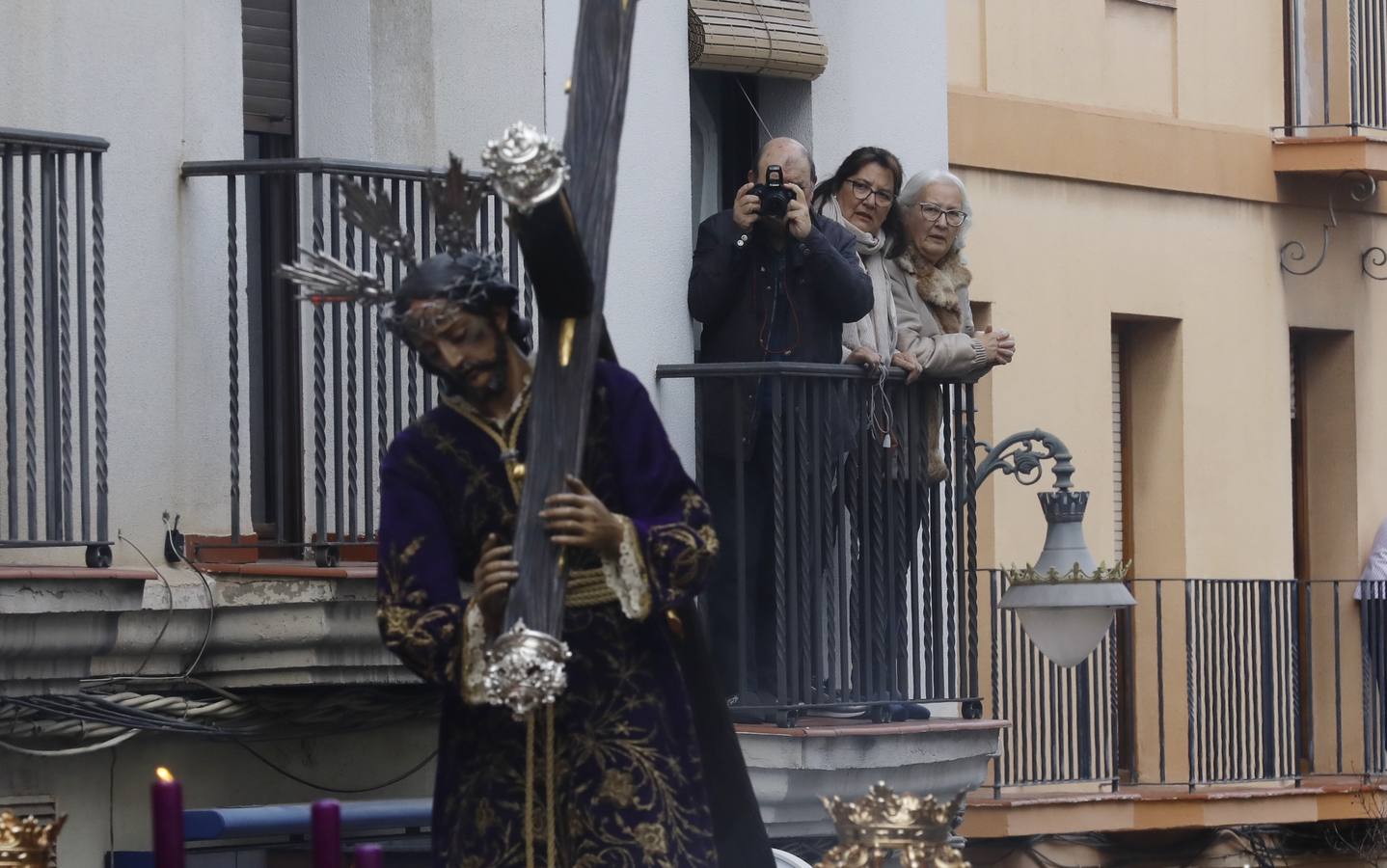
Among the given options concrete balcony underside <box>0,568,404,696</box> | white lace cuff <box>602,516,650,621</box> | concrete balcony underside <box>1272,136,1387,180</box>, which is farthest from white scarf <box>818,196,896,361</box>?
concrete balcony underside <box>1272,136,1387,180</box>

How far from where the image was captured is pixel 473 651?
637cm

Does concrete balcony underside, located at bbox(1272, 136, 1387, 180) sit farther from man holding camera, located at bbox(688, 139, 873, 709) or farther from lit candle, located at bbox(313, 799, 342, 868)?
lit candle, located at bbox(313, 799, 342, 868)

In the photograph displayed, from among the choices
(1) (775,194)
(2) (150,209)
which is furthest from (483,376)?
(1) (775,194)

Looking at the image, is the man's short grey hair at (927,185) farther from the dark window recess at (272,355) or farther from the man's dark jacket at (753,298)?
the dark window recess at (272,355)

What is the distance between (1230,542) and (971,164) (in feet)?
9.23

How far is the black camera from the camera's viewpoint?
438 inches

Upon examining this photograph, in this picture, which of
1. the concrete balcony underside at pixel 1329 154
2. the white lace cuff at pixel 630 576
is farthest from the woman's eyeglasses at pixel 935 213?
the concrete balcony underside at pixel 1329 154

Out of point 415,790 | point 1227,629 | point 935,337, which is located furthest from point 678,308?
point 1227,629

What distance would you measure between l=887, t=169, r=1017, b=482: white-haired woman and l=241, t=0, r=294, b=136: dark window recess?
2236mm

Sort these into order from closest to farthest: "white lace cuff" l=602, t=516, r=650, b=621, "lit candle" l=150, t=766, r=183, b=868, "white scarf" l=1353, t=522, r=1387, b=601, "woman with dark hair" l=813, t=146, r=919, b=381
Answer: "lit candle" l=150, t=766, r=183, b=868 → "white lace cuff" l=602, t=516, r=650, b=621 → "woman with dark hair" l=813, t=146, r=919, b=381 → "white scarf" l=1353, t=522, r=1387, b=601

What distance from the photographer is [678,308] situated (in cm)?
1244

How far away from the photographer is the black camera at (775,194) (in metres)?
11.1

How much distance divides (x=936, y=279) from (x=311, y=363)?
8.03 feet

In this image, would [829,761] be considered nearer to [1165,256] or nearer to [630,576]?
[630,576]
